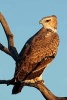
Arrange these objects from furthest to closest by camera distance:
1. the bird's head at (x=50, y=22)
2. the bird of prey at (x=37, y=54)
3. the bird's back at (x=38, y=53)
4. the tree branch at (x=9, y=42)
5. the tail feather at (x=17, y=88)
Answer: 1. the bird's head at (x=50, y=22)
2. the tree branch at (x=9, y=42)
3. the bird's back at (x=38, y=53)
4. the bird of prey at (x=37, y=54)
5. the tail feather at (x=17, y=88)

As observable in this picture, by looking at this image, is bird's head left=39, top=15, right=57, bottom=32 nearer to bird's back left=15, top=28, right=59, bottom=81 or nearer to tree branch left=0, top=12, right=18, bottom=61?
bird's back left=15, top=28, right=59, bottom=81

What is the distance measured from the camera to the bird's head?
42.5ft

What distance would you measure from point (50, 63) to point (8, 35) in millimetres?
1472

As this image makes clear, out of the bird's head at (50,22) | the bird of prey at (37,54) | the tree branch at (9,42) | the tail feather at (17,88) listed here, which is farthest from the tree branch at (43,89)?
the bird's head at (50,22)

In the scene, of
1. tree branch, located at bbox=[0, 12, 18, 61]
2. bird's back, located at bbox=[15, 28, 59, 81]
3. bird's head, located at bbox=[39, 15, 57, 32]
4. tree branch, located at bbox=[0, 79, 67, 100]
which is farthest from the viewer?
bird's head, located at bbox=[39, 15, 57, 32]

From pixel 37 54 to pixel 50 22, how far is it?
2.08 metres

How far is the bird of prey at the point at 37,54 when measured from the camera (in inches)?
417

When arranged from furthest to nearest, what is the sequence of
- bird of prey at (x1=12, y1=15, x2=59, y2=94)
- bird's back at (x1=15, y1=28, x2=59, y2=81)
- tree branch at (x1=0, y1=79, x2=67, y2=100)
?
1. bird's back at (x1=15, y1=28, x2=59, y2=81)
2. bird of prey at (x1=12, y1=15, x2=59, y2=94)
3. tree branch at (x1=0, y1=79, x2=67, y2=100)

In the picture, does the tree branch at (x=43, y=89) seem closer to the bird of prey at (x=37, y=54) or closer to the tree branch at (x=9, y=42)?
the bird of prey at (x=37, y=54)

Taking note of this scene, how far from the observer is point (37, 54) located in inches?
452

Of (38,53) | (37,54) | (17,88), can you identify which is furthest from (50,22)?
(17,88)

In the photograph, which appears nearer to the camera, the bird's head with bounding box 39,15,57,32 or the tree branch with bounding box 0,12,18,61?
the tree branch with bounding box 0,12,18,61

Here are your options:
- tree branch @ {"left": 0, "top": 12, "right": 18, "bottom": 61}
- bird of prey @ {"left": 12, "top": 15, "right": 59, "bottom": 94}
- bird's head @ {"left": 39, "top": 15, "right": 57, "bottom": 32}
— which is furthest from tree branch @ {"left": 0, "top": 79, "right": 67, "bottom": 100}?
bird's head @ {"left": 39, "top": 15, "right": 57, "bottom": 32}

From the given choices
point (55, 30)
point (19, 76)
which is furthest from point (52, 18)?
point (19, 76)
